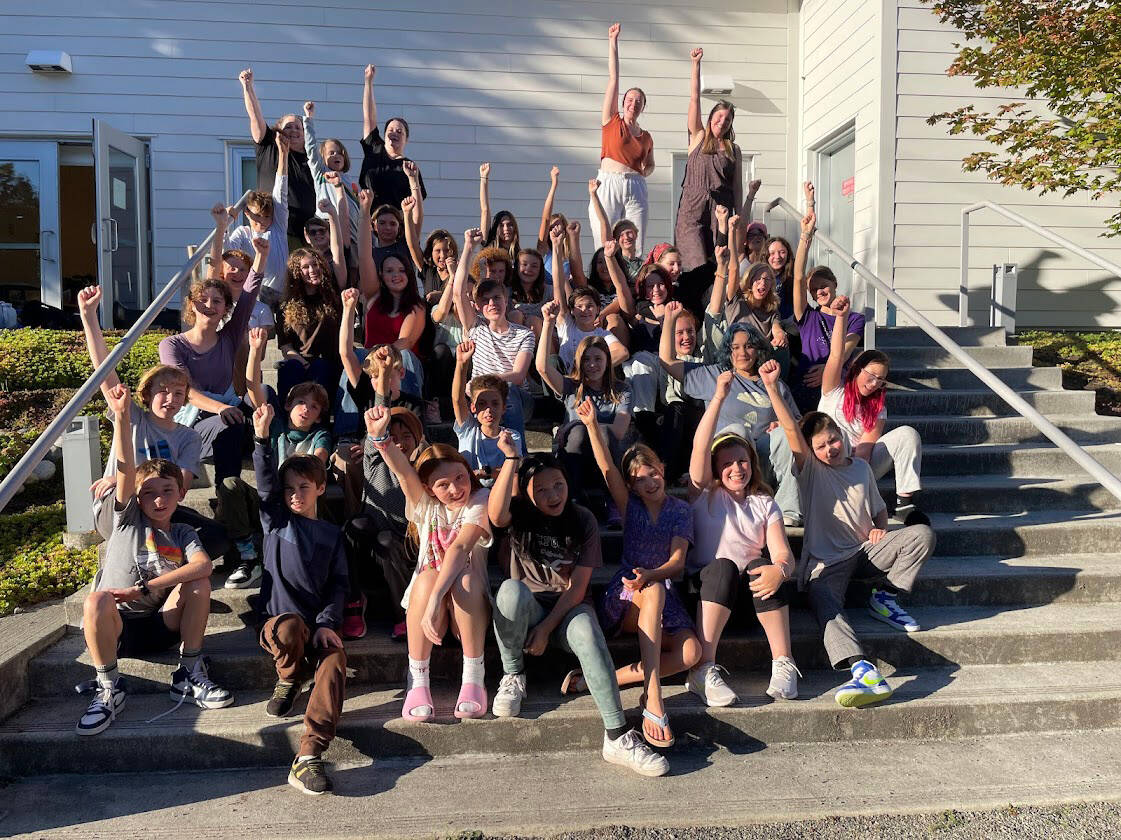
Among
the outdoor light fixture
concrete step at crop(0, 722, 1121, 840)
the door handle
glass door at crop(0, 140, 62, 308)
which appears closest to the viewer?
concrete step at crop(0, 722, 1121, 840)

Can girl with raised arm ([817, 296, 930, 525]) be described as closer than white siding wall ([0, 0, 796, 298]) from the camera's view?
Yes

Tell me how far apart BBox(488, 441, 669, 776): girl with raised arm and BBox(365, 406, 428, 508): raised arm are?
0.34m

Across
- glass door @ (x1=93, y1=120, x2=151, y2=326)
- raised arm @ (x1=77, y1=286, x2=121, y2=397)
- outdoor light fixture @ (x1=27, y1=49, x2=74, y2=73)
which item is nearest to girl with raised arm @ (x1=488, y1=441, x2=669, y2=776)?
raised arm @ (x1=77, y1=286, x2=121, y2=397)

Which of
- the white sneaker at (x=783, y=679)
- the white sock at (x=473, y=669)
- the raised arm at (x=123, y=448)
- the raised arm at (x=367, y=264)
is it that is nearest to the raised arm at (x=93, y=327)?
the raised arm at (x=123, y=448)

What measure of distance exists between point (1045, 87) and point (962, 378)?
271 cm

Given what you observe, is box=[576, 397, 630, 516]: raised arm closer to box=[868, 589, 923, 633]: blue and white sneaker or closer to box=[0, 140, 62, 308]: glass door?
box=[868, 589, 923, 633]: blue and white sneaker

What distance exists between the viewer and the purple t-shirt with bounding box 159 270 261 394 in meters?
4.62

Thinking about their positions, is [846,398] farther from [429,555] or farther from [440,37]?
[440,37]

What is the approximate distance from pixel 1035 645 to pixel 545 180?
A: 23.6 feet

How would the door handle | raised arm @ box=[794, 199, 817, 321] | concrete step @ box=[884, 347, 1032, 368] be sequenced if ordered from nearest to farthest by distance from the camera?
raised arm @ box=[794, 199, 817, 321] → concrete step @ box=[884, 347, 1032, 368] → the door handle

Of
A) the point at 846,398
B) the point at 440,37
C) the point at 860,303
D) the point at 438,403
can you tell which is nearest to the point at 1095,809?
the point at 846,398

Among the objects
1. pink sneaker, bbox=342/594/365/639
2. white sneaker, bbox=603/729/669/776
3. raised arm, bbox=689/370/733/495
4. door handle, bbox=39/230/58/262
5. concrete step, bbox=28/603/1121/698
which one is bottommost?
white sneaker, bbox=603/729/669/776

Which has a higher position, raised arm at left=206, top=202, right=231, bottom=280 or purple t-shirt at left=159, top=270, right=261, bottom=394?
raised arm at left=206, top=202, right=231, bottom=280

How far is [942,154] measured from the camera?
8.08m
